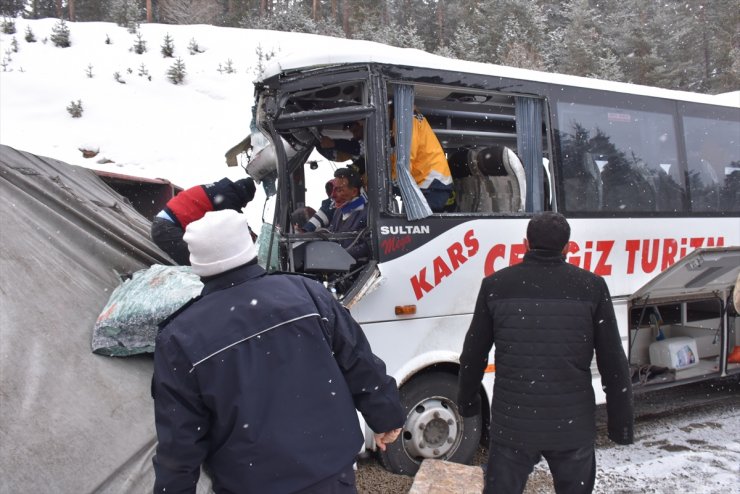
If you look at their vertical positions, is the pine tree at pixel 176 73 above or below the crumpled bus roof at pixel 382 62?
above

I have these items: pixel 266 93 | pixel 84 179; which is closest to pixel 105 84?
pixel 84 179

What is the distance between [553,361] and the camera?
9.22ft

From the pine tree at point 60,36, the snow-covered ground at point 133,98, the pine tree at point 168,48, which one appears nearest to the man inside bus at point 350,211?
the snow-covered ground at point 133,98

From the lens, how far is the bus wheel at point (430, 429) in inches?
158

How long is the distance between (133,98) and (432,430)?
20.9m

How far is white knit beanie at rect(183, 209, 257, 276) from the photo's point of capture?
2.02 meters

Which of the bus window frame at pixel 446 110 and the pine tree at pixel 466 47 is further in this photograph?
the pine tree at pixel 466 47

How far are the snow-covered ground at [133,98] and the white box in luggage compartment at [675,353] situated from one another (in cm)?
843

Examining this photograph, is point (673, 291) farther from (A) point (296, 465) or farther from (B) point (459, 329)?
(A) point (296, 465)

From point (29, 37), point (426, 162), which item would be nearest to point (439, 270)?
point (426, 162)

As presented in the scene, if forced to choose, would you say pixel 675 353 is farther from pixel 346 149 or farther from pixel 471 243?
pixel 346 149

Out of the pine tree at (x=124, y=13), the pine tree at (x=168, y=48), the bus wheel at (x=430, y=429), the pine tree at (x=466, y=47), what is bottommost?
the bus wheel at (x=430, y=429)

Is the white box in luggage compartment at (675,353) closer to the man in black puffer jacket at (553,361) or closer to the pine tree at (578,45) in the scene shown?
the man in black puffer jacket at (553,361)

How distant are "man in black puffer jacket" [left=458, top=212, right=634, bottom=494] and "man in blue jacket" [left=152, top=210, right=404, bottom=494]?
43.5 inches
